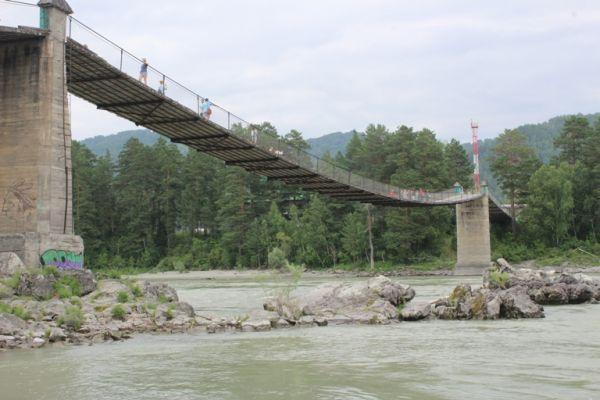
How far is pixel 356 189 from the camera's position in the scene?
35.0 meters

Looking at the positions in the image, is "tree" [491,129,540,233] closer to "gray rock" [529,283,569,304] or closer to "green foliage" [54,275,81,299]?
"gray rock" [529,283,569,304]

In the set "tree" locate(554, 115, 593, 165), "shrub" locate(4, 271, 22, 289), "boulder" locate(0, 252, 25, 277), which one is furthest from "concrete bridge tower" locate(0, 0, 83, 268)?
"tree" locate(554, 115, 593, 165)

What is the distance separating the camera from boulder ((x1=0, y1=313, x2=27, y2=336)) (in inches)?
576

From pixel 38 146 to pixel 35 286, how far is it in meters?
4.02

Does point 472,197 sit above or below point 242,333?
above

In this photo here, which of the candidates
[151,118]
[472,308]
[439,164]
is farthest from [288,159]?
[439,164]

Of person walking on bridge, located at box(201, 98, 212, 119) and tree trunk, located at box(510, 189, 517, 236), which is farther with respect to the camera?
tree trunk, located at box(510, 189, 517, 236)

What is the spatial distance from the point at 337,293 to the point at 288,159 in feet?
27.2

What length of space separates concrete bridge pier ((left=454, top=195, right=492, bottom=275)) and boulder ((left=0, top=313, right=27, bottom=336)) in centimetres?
4192

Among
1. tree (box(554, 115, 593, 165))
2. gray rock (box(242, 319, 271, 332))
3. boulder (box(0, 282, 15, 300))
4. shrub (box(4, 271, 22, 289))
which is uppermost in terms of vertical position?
tree (box(554, 115, 593, 165))

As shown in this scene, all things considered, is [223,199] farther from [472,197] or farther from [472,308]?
[472,308]

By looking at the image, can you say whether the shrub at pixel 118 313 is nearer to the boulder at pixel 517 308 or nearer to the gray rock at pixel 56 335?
the gray rock at pixel 56 335

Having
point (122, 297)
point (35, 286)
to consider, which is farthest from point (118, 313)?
point (35, 286)

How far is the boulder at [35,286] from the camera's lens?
17.3m
